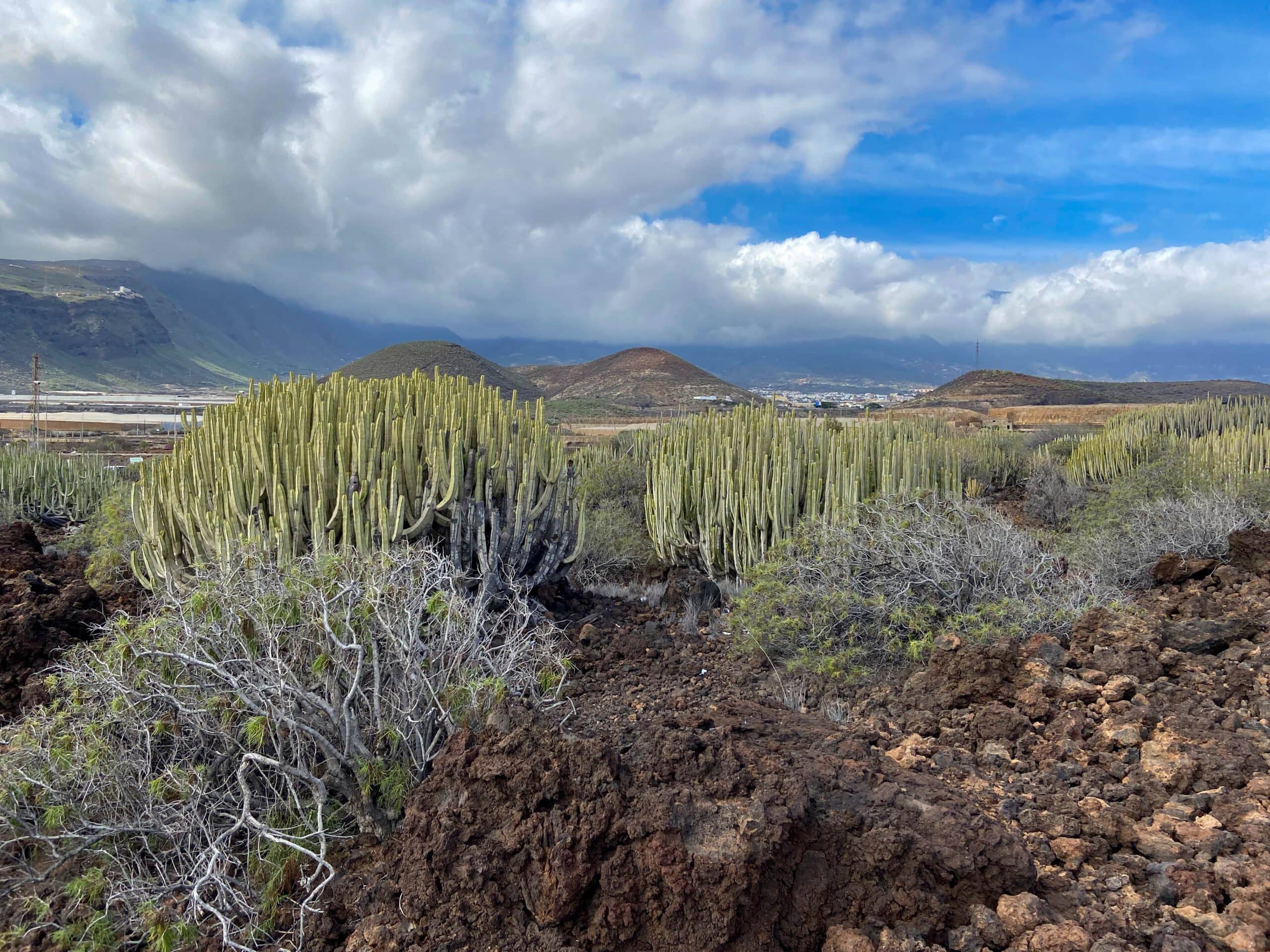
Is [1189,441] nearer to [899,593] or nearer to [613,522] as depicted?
[613,522]

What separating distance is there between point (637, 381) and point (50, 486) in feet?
186

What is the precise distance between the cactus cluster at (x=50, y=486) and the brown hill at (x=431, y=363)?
1521 inches

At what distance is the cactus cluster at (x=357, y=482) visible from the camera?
19.3 feet

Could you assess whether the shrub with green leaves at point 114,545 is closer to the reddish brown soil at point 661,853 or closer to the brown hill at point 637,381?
the reddish brown soil at point 661,853

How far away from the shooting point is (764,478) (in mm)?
7707

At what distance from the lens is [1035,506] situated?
46.0 ft

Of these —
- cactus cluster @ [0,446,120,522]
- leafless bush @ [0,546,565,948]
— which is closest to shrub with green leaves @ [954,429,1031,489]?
leafless bush @ [0,546,565,948]

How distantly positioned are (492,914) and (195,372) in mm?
174998

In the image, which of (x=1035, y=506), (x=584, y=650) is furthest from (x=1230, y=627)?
(x=1035, y=506)

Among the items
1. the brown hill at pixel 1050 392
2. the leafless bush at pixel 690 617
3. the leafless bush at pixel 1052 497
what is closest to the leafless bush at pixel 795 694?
the leafless bush at pixel 690 617

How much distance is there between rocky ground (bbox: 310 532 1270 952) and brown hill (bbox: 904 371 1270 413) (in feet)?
135

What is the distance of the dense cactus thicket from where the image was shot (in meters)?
11.1

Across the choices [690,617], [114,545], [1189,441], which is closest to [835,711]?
[690,617]

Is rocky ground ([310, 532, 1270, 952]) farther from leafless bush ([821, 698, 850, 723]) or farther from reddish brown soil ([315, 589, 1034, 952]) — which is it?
leafless bush ([821, 698, 850, 723])
